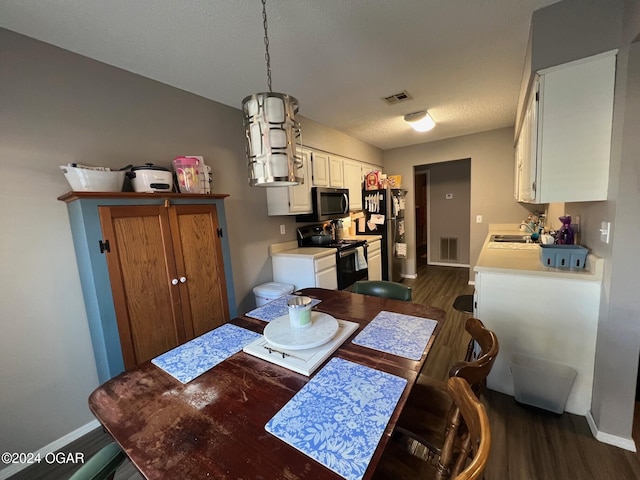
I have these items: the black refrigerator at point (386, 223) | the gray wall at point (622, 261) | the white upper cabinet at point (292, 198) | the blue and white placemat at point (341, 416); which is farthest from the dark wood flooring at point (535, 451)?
the black refrigerator at point (386, 223)

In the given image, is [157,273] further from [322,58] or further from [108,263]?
[322,58]

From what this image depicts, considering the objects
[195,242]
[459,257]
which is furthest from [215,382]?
[459,257]

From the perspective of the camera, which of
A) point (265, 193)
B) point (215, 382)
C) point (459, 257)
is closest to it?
point (215, 382)

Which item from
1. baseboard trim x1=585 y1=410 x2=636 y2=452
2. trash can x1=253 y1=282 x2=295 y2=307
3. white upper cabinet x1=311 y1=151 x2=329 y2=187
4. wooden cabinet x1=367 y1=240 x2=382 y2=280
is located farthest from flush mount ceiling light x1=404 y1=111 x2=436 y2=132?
baseboard trim x1=585 y1=410 x2=636 y2=452

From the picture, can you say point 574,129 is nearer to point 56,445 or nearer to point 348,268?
point 348,268

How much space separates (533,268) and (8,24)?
348 cm

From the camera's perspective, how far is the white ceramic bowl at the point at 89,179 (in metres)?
1.50

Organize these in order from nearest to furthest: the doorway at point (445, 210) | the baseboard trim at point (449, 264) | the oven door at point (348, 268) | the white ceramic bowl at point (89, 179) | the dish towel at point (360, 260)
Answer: the white ceramic bowl at point (89, 179)
the oven door at point (348, 268)
the dish towel at point (360, 260)
the doorway at point (445, 210)
the baseboard trim at point (449, 264)

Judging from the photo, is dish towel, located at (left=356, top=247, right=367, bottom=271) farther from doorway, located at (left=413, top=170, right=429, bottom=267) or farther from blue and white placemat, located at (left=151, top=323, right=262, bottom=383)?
doorway, located at (left=413, top=170, right=429, bottom=267)

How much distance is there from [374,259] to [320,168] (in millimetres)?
1571

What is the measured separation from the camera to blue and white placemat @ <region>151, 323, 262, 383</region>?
41.4 inches

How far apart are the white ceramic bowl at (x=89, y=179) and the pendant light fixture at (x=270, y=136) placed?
3.66 feet

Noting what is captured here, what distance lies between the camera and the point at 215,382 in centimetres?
97

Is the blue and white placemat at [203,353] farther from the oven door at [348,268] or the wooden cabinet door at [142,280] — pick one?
the oven door at [348,268]
